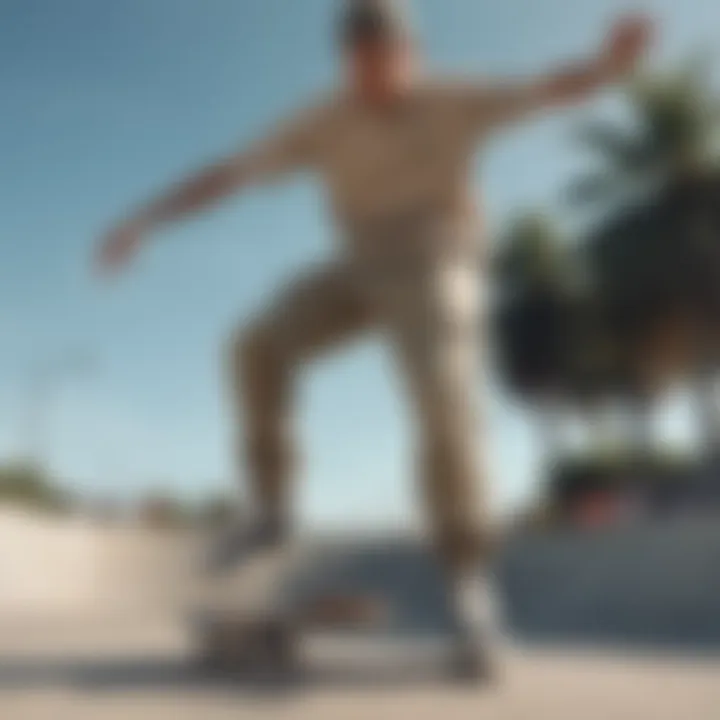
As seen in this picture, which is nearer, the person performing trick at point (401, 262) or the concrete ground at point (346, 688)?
the concrete ground at point (346, 688)

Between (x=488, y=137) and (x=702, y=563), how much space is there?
3263 millimetres

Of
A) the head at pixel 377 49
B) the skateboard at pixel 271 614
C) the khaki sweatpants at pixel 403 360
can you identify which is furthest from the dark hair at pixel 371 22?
the skateboard at pixel 271 614

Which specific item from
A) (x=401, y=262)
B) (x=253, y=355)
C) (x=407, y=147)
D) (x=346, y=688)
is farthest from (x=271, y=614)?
(x=407, y=147)

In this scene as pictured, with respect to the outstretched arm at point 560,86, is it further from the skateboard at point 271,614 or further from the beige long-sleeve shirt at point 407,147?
the skateboard at point 271,614

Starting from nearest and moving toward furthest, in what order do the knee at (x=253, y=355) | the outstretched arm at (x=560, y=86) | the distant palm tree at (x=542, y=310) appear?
the outstretched arm at (x=560, y=86), the knee at (x=253, y=355), the distant palm tree at (x=542, y=310)

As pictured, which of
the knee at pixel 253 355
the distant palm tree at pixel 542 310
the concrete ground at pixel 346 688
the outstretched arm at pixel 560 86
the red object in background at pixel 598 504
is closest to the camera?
the concrete ground at pixel 346 688

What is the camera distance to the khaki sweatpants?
1.62m

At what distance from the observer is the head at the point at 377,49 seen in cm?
180

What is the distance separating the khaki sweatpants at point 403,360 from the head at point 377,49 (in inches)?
13.8

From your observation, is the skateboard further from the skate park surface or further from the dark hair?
the dark hair

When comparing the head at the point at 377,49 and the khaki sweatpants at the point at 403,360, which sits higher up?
the head at the point at 377,49

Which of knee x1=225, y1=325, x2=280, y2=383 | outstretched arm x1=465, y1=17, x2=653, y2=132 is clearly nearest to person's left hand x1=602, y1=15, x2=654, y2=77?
outstretched arm x1=465, y1=17, x2=653, y2=132

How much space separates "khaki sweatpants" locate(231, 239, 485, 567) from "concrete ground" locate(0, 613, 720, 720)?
26cm

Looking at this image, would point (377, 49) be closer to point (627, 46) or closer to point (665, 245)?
point (627, 46)
